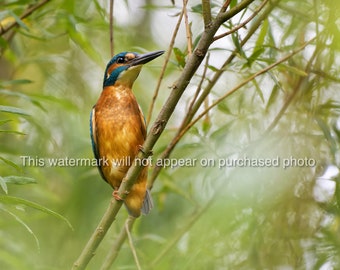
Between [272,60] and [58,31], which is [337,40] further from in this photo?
[58,31]

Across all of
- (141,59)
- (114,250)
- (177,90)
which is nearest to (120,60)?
(141,59)

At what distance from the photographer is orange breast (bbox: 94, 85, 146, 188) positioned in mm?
4051

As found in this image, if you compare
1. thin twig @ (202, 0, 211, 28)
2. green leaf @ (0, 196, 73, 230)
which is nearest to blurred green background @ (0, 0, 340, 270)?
green leaf @ (0, 196, 73, 230)

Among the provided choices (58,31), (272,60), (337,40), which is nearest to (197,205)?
(272,60)

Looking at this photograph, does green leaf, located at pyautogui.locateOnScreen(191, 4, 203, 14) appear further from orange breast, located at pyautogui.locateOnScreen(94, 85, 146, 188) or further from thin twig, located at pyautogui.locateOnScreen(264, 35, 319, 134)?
orange breast, located at pyautogui.locateOnScreen(94, 85, 146, 188)

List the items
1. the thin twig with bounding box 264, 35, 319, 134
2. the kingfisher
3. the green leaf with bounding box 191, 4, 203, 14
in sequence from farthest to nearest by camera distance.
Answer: the kingfisher < the thin twig with bounding box 264, 35, 319, 134 < the green leaf with bounding box 191, 4, 203, 14

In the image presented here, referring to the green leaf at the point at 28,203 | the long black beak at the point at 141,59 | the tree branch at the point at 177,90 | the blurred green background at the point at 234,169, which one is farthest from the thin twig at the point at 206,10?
the long black beak at the point at 141,59

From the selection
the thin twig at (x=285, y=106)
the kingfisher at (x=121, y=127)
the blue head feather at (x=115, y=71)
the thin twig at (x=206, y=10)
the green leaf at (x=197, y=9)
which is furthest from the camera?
the blue head feather at (x=115, y=71)

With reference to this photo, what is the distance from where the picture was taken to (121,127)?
13.4ft

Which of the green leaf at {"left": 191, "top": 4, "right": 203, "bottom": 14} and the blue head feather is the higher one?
the blue head feather

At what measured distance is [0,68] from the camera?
564cm

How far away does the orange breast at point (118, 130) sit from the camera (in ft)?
13.3

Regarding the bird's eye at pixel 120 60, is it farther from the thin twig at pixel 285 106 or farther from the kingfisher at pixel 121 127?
the thin twig at pixel 285 106

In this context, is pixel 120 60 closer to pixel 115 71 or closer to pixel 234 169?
pixel 115 71
